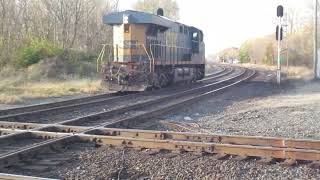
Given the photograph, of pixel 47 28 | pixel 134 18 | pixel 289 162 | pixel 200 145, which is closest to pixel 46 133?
pixel 200 145

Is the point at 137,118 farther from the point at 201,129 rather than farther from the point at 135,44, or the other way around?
the point at 135,44

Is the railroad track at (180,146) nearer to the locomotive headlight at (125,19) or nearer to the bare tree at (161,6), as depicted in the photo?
the locomotive headlight at (125,19)

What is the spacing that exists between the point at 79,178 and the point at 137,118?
5.61 meters

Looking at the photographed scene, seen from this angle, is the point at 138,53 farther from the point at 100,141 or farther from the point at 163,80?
the point at 100,141

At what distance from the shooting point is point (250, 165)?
6.22 metres

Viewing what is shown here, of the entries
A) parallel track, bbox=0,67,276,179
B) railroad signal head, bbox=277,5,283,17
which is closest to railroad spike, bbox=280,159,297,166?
parallel track, bbox=0,67,276,179

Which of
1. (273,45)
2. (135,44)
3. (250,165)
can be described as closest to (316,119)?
(250,165)

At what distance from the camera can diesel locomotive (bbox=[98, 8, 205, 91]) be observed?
65.1 ft

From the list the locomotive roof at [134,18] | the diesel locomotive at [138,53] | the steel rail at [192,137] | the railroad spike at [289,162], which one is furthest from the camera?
the locomotive roof at [134,18]

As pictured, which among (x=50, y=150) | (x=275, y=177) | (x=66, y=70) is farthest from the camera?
(x=66, y=70)

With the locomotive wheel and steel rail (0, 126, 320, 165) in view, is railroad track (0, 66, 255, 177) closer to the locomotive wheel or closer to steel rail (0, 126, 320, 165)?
steel rail (0, 126, 320, 165)

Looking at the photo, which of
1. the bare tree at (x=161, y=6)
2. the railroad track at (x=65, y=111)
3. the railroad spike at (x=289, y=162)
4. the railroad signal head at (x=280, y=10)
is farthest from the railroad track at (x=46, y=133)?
the bare tree at (x=161, y=6)

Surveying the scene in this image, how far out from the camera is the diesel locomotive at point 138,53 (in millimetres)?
19844

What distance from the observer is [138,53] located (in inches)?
811
